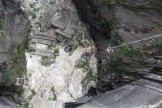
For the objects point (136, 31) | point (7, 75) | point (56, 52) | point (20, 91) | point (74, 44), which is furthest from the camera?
point (74, 44)

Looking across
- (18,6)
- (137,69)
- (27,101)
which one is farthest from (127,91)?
(18,6)

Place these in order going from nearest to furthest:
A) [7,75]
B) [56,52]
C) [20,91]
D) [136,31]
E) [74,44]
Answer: [136,31] < [7,75] < [20,91] < [56,52] < [74,44]

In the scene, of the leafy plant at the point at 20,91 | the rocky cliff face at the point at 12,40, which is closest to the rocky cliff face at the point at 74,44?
the rocky cliff face at the point at 12,40

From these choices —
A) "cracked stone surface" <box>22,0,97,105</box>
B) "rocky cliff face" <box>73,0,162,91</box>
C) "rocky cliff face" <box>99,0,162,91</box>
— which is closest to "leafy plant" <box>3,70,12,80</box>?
"cracked stone surface" <box>22,0,97,105</box>

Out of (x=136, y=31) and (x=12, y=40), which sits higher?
(x=136, y=31)

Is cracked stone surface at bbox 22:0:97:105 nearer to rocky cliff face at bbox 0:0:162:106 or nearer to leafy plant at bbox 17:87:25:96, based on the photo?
rocky cliff face at bbox 0:0:162:106

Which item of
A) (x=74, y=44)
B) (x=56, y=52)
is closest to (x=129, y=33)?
(x=74, y=44)

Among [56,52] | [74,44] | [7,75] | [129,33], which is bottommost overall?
[7,75]

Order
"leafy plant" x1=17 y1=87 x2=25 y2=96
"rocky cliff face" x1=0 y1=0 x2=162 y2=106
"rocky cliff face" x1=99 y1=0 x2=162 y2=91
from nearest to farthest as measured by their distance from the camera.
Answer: "rocky cliff face" x1=99 y1=0 x2=162 y2=91
"rocky cliff face" x1=0 y1=0 x2=162 y2=106
"leafy plant" x1=17 y1=87 x2=25 y2=96

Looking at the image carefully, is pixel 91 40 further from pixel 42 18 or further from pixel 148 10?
pixel 148 10

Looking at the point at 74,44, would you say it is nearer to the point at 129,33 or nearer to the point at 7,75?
the point at 129,33

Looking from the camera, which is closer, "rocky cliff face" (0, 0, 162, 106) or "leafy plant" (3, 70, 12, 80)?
"rocky cliff face" (0, 0, 162, 106)
